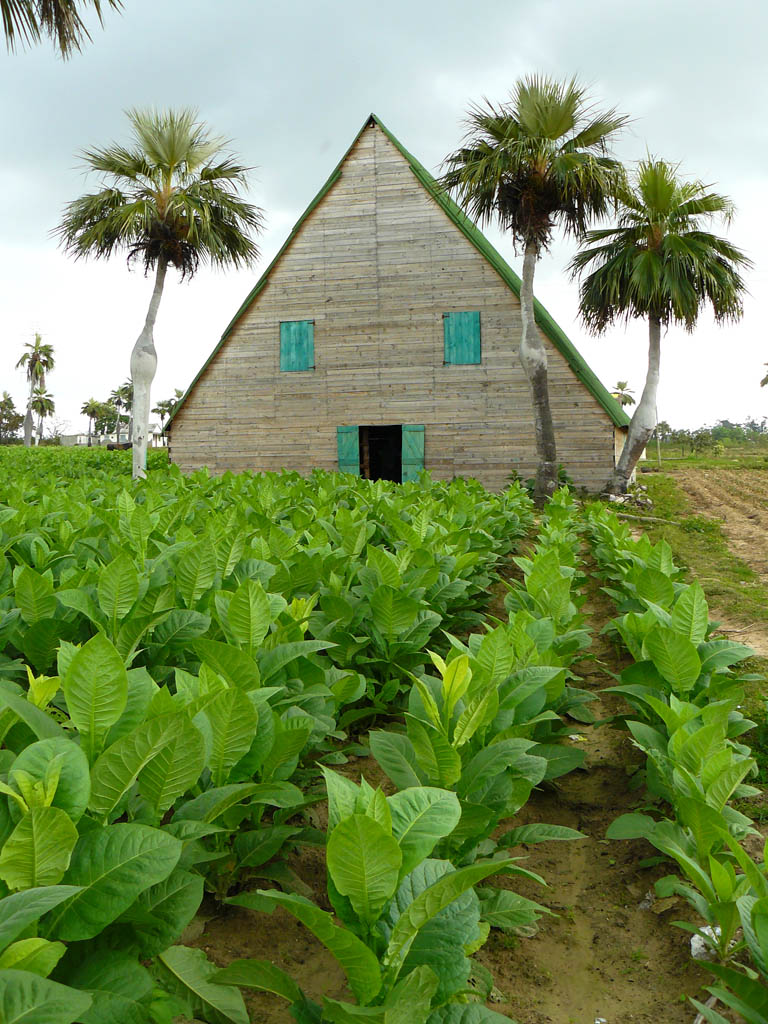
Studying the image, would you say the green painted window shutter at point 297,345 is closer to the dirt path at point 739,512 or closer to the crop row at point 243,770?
the dirt path at point 739,512

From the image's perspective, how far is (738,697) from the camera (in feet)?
10.1

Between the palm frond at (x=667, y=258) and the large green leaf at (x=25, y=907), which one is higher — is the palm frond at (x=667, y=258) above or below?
above

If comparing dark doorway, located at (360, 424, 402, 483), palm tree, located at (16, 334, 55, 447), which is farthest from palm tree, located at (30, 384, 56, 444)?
dark doorway, located at (360, 424, 402, 483)

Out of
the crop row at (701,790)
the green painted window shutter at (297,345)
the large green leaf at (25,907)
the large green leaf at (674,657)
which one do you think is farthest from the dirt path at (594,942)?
the green painted window shutter at (297,345)

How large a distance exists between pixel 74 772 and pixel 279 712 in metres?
1.07

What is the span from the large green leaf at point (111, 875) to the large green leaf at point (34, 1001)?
22 cm

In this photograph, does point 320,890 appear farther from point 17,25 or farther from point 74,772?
point 17,25

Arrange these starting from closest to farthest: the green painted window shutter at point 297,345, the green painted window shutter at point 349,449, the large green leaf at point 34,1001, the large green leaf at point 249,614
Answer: the large green leaf at point 34,1001 < the large green leaf at point 249,614 < the green painted window shutter at point 349,449 < the green painted window shutter at point 297,345

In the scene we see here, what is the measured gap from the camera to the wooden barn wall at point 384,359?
765 inches

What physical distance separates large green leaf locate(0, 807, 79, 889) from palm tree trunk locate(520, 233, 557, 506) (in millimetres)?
17450

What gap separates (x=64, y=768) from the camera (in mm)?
1514

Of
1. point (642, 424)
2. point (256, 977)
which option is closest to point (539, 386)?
point (642, 424)

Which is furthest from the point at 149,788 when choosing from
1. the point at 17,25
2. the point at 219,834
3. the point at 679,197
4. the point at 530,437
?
the point at 679,197

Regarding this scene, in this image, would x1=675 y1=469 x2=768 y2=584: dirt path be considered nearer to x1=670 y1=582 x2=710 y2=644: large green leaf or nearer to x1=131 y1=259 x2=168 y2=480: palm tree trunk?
x1=670 y1=582 x2=710 y2=644: large green leaf
